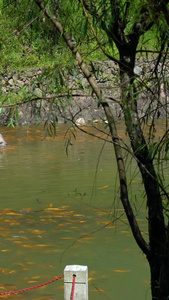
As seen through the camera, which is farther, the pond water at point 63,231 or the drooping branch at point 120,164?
the pond water at point 63,231

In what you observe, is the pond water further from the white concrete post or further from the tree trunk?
the white concrete post

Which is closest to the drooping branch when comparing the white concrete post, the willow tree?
the willow tree

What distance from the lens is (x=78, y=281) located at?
493cm

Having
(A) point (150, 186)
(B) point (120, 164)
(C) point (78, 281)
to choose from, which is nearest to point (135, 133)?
(B) point (120, 164)

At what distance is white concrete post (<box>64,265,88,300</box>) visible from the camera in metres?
4.91

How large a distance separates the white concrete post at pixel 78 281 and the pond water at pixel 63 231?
438 mm

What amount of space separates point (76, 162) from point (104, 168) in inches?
43.8

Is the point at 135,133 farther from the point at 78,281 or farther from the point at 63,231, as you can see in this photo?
the point at 63,231

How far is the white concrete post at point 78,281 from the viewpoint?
4.91m

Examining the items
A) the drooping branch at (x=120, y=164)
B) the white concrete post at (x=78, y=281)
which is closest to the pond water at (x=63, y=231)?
the drooping branch at (x=120, y=164)

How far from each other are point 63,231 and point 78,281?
13.7 feet

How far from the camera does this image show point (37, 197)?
11344 millimetres

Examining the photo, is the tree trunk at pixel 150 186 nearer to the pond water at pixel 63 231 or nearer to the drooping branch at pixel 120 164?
the drooping branch at pixel 120 164

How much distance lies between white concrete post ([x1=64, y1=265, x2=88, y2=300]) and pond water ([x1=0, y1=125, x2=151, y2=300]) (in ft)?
1.44
